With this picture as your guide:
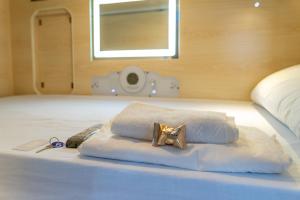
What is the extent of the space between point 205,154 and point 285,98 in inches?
19.1

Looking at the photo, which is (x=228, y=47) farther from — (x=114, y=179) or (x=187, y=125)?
(x=114, y=179)

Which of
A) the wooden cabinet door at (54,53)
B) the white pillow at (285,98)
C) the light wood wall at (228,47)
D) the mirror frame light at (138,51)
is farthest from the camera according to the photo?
the wooden cabinet door at (54,53)

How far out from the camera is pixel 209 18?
4.98ft

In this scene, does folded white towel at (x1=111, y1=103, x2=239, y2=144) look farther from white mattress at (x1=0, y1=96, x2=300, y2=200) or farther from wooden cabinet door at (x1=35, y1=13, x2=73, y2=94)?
wooden cabinet door at (x1=35, y1=13, x2=73, y2=94)

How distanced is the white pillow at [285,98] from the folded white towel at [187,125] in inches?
8.6

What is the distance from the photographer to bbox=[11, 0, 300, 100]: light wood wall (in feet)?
4.64

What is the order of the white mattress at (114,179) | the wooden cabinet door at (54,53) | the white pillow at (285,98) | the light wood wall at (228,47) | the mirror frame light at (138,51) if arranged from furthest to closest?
the wooden cabinet door at (54,53) → the mirror frame light at (138,51) → the light wood wall at (228,47) → the white pillow at (285,98) → the white mattress at (114,179)

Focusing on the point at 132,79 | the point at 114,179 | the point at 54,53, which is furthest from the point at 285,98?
the point at 54,53

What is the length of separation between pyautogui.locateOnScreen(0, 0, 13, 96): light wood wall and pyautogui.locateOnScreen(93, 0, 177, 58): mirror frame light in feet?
2.48

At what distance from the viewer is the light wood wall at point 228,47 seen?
1415 millimetres

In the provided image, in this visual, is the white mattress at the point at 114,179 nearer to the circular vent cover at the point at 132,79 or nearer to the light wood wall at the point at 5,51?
the circular vent cover at the point at 132,79

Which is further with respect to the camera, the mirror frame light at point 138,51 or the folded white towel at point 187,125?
the mirror frame light at point 138,51

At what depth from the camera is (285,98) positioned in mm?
833

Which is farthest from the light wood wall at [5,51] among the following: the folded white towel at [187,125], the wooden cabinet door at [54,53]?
the folded white towel at [187,125]
